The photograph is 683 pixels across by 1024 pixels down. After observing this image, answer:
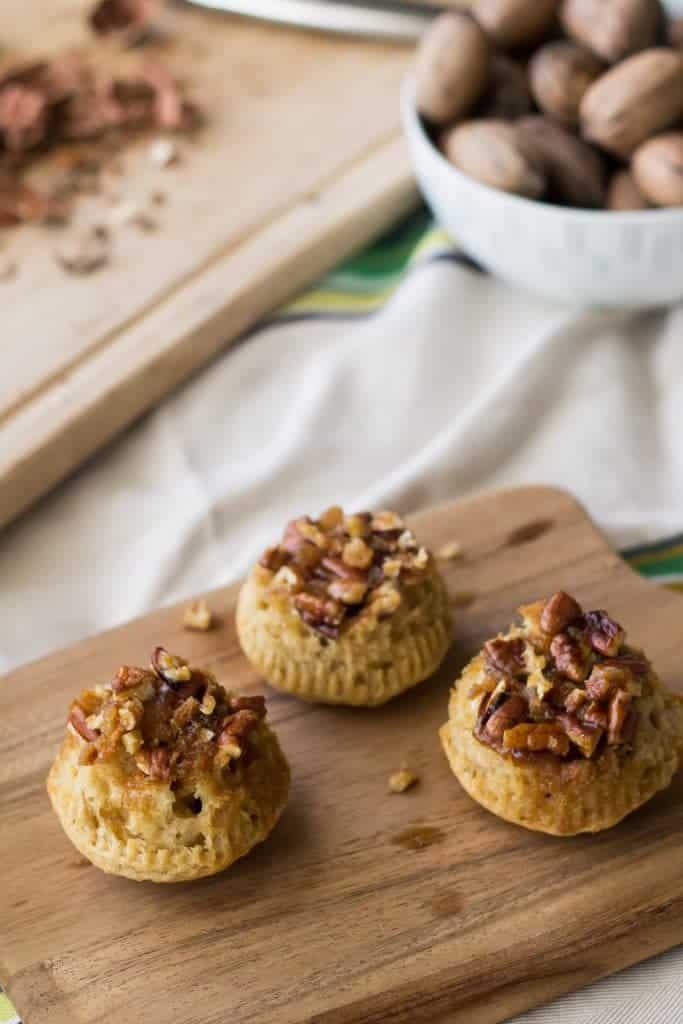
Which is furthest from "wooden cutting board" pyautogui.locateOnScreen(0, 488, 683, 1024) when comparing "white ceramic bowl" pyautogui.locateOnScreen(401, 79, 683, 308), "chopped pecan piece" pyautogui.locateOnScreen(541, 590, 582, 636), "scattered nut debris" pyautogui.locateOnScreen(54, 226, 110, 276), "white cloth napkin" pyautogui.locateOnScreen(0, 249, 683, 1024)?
"scattered nut debris" pyautogui.locateOnScreen(54, 226, 110, 276)

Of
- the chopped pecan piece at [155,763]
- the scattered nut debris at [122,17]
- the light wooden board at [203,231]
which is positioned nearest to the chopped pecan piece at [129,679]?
the chopped pecan piece at [155,763]

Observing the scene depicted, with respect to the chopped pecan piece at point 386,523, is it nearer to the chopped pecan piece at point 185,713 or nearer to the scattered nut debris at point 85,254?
the chopped pecan piece at point 185,713

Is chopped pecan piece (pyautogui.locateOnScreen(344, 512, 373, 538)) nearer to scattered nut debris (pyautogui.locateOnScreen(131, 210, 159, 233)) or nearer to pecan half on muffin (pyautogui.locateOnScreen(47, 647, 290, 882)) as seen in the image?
pecan half on muffin (pyautogui.locateOnScreen(47, 647, 290, 882))

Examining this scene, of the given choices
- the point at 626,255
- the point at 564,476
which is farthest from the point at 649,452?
the point at 626,255

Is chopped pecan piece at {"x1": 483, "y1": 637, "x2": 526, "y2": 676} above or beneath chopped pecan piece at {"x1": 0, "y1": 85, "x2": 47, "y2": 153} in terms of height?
beneath

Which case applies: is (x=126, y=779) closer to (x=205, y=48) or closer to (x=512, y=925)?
(x=512, y=925)

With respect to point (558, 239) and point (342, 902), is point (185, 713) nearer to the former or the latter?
point (342, 902)
